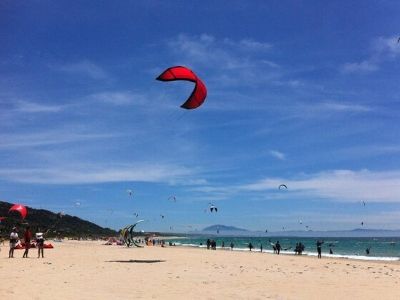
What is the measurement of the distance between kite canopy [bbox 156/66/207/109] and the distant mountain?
59827 mm

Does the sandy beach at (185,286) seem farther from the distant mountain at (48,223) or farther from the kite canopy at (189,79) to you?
the distant mountain at (48,223)

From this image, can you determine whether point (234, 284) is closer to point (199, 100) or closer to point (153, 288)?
point (153, 288)

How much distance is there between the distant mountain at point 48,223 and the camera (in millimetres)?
79188

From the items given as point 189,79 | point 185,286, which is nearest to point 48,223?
point 189,79

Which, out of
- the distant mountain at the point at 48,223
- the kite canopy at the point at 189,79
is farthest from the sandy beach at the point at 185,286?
the distant mountain at the point at 48,223

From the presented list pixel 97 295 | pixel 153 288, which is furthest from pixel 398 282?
pixel 97 295

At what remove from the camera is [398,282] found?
14133 mm

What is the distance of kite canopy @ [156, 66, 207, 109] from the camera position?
1434 cm

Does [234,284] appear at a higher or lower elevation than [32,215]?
lower

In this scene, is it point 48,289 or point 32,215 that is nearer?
point 48,289

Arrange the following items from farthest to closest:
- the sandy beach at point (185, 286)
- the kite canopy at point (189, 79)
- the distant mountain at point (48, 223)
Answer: the distant mountain at point (48, 223) < the kite canopy at point (189, 79) < the sandy beach at point (185, 286)

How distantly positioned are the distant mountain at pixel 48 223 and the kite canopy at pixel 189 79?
59.8 meters

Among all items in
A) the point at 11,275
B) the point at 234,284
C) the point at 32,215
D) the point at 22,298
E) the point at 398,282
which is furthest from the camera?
the point at 32,215

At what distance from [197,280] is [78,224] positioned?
132 meters
